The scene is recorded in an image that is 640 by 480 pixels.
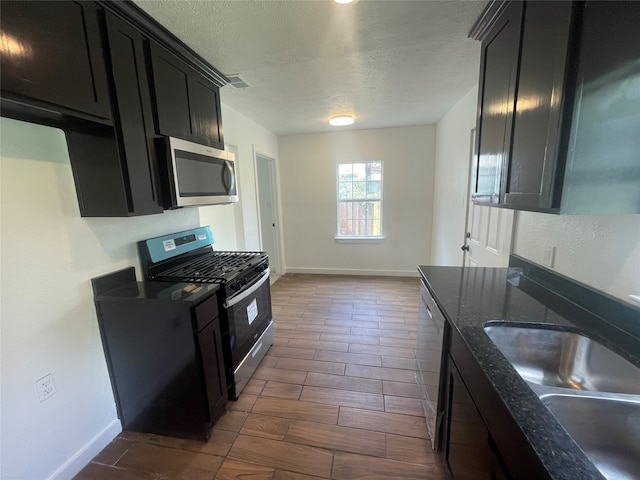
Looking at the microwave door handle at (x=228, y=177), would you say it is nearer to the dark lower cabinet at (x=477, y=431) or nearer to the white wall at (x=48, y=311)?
the white wall at (x=48, y=311)

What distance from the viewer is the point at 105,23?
129cm

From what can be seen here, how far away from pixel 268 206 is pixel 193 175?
9.51 feet

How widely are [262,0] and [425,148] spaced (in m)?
3.40

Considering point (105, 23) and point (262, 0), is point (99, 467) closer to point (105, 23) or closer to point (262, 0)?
point (105, 23)

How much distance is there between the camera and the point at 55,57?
106 centimetres

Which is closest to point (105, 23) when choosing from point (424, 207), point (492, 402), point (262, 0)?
point (262, 0)

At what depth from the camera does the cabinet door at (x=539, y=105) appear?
917mm

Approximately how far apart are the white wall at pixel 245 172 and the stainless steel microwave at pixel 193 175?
96cm

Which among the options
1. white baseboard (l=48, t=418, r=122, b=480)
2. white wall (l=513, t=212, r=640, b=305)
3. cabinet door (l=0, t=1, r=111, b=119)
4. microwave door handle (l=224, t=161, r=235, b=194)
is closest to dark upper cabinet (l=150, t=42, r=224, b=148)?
microwave door handle (l=224, t=161, r=235, b=194)

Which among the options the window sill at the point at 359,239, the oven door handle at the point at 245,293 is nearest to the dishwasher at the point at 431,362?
the oven door handle at the point at 245,293

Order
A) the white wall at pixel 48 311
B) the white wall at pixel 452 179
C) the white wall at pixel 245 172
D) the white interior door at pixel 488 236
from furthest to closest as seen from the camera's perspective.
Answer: the white wall at pixel 245 172 < the white wall at pixel 452 179 < the white interior door at pixel 488 236 < the white wall at pixel 48 311

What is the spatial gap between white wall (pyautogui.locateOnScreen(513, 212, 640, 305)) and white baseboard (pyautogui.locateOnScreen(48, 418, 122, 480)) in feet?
9.12

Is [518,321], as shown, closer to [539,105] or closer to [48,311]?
[539,105]

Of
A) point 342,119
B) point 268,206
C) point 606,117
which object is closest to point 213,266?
point 606,117
